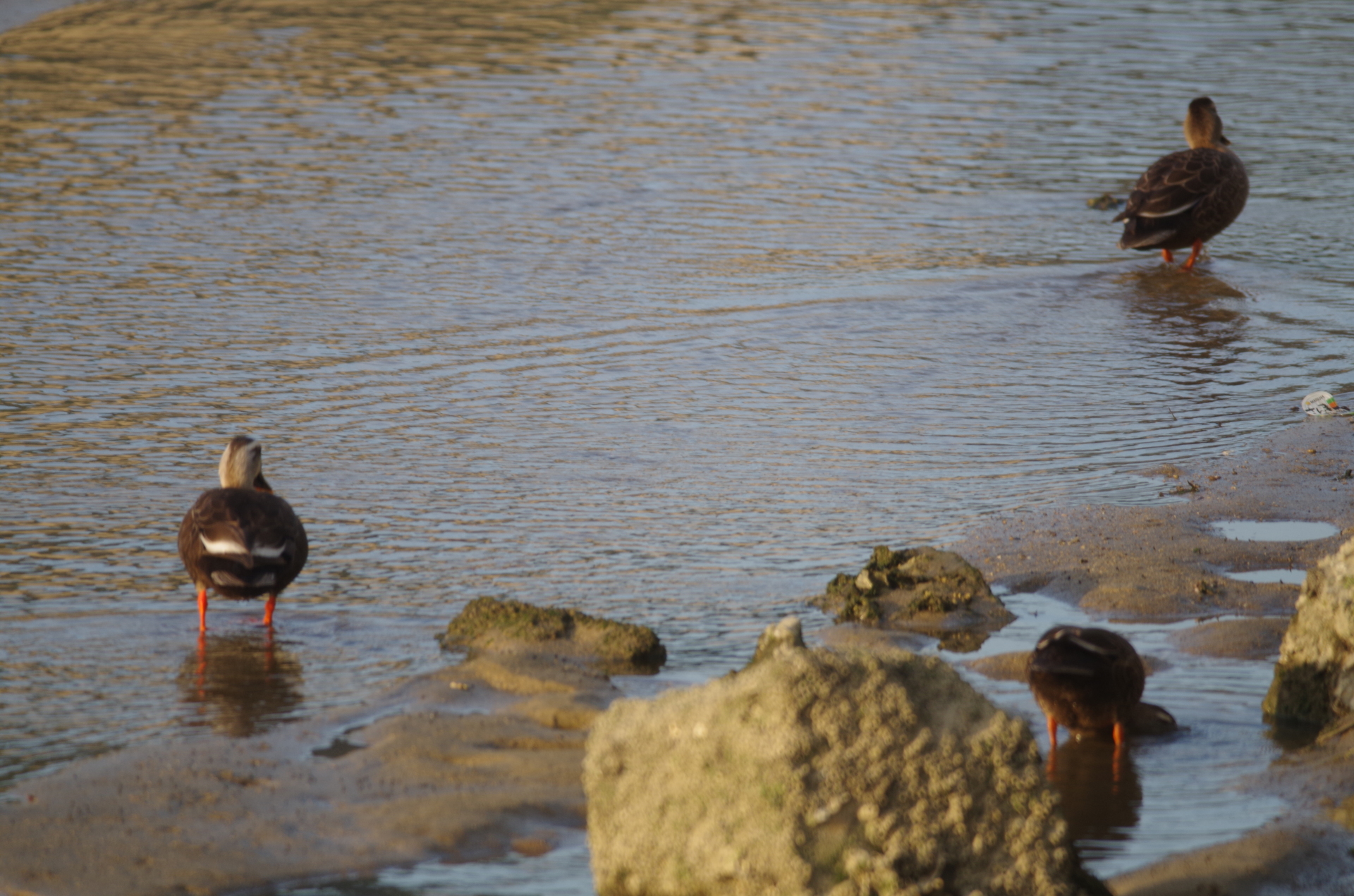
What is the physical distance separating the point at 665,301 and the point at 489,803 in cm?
660

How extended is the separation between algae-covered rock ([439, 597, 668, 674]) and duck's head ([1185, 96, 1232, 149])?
9.45 m

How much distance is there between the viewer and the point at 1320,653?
5094 mm

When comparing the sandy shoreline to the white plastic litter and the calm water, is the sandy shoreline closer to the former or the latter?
the calm water

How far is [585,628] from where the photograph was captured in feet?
18.5

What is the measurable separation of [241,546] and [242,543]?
0.01 m

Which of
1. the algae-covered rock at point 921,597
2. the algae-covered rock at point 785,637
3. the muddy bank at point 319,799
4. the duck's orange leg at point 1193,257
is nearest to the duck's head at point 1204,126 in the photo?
the duck's orange leg at point 1193,257

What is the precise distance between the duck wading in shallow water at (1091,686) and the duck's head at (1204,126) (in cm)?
923

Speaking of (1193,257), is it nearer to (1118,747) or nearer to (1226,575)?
(1226,575)

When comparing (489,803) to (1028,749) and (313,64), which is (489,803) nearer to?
(1028,749)

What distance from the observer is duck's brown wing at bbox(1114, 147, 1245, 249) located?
12.2 meters

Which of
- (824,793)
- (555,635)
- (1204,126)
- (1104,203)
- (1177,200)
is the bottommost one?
(555,635)

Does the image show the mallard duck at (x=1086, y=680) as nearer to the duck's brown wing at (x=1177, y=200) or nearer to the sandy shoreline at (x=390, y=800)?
the sandy shoreline at (x=390, y=800)

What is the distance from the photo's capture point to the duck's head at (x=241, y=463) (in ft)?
21.4

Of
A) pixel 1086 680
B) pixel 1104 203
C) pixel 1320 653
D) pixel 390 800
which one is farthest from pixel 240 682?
pixel 1104 203
